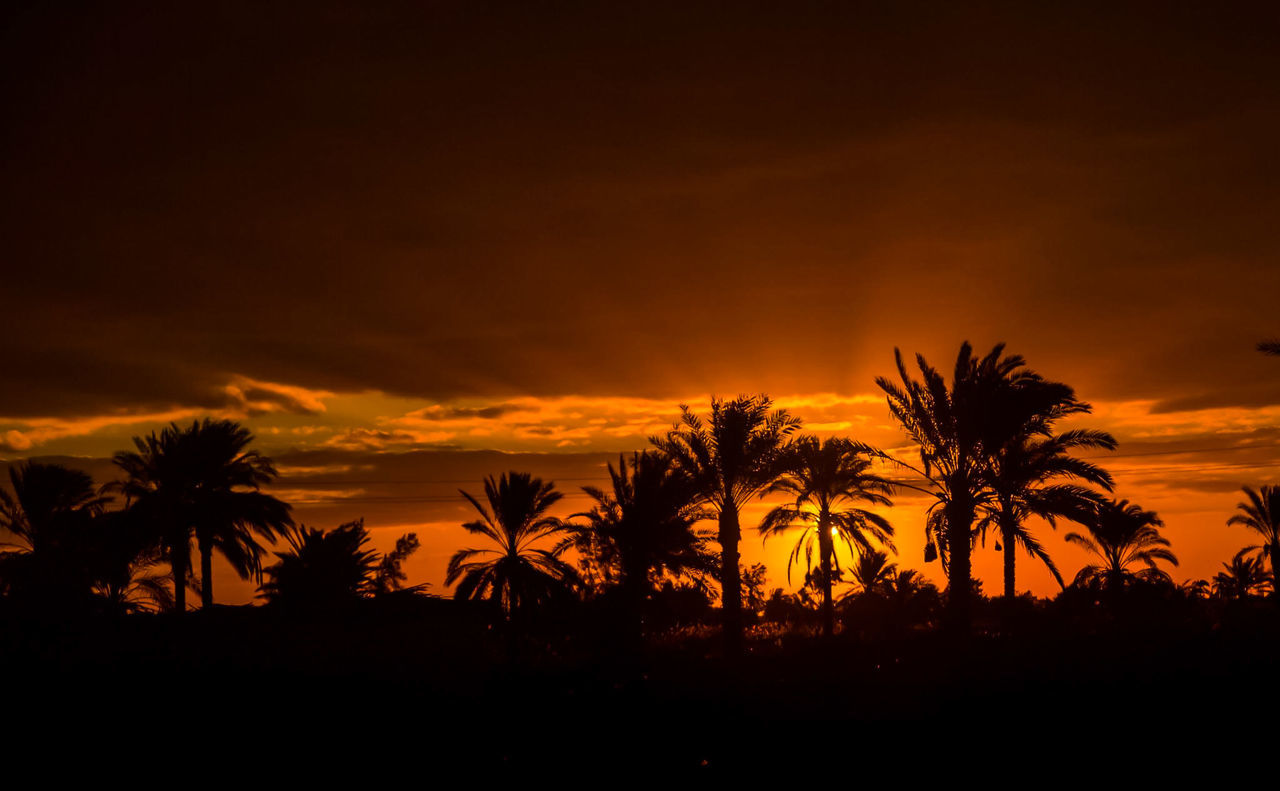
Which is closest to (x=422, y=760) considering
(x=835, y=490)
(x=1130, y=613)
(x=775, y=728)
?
(x=775, y=728)

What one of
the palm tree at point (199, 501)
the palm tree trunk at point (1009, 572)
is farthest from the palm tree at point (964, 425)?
the palm tree at point (199, 501)

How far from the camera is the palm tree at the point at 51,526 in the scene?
135ft

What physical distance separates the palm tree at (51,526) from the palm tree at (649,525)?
1909cm

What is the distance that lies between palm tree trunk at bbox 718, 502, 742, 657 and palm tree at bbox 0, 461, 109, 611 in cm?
2296

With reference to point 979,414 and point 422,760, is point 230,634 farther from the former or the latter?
point 979,414

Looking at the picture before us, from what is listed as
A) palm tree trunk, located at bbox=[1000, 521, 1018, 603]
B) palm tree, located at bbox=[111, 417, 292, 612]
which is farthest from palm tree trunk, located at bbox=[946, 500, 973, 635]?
palm tree, located at bbox=[111, 417, 292, 612]

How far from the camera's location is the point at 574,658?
122 feet

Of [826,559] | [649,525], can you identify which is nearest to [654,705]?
[649,525]

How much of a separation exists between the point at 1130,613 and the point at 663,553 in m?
18.2

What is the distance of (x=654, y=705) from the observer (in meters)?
28.3

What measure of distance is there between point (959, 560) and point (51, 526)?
115ft

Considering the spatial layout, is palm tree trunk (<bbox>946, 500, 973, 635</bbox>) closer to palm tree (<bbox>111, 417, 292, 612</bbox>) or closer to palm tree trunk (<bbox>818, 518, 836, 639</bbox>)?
palm tree trunk (<bbox>818, 518, 836, 639</bbox>)

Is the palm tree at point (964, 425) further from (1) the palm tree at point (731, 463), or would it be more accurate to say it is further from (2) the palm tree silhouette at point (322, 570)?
(2) the palm tree silhouette at point (322, 570)

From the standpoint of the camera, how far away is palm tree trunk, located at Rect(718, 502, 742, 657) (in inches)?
1537
